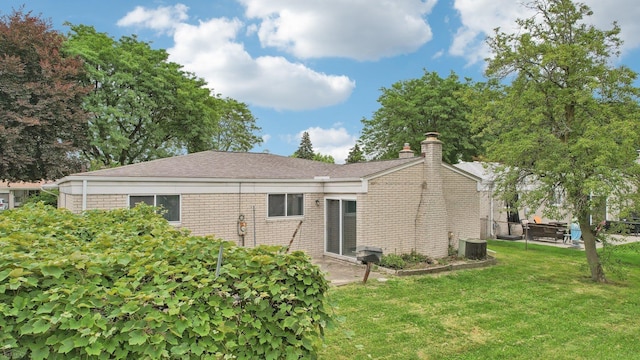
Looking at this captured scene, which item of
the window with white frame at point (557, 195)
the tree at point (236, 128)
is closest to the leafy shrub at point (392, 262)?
the window with white frame at point (557, 195)

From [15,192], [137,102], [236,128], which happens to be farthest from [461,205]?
[15,192]

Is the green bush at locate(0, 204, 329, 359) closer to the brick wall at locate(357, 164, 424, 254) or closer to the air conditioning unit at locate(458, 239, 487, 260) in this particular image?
the brick wall at locate(357, 164, 424, 254)

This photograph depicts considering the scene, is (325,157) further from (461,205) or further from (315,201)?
(315,201)

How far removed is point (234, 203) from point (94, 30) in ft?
65.5

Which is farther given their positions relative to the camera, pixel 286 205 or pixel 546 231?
pixel 546 231

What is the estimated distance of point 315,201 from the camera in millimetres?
13484

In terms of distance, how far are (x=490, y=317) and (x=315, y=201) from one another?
7239 mm

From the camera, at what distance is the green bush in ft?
7.32

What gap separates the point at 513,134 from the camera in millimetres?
10648

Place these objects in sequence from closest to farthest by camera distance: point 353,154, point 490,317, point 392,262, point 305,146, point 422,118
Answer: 1. point 490,317
2. point 392,262
3. point 422,118
4. point 353,154
5. point 305,146

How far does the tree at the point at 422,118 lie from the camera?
93.6 feet

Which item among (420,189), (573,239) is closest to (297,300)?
(420,189)

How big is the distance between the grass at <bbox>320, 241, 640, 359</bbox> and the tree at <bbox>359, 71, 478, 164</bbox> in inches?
725

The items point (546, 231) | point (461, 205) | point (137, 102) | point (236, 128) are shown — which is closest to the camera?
point (461, 205)
